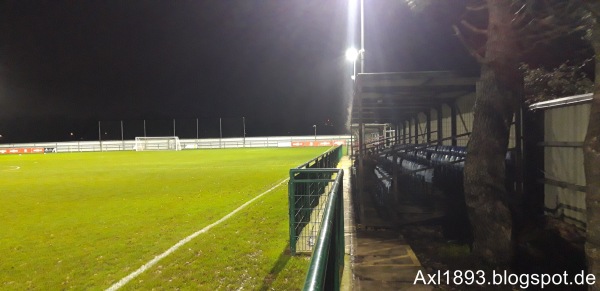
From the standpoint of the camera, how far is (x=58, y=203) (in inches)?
423

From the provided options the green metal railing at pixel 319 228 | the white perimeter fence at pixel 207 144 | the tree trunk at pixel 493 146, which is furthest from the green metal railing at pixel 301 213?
the white perimeter fence at pixel 207 144

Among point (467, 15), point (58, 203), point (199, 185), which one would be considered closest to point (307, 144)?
point (199, 185)

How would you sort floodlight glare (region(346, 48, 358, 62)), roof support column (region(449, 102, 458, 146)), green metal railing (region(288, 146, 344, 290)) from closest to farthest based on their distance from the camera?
green metal railing (region(288, 146, 344, 290)) → roof support column (region(449, 102, 458, 146)) → floodlight glare (region(346, 48, 358, 62))

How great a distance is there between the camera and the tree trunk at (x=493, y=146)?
4.37m

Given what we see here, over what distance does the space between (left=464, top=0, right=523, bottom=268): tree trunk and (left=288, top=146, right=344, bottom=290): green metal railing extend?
1.73 metres

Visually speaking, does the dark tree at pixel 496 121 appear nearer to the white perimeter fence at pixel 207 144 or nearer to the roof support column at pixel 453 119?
the roof support column at pixel 453 119

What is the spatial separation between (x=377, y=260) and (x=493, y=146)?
6.90 feet

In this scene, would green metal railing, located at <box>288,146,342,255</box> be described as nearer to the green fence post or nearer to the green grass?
the green fence post

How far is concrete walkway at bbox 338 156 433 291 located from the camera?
4.22 m

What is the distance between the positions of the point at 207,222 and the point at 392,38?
21.5 feet

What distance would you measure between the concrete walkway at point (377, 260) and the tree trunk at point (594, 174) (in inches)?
68.1

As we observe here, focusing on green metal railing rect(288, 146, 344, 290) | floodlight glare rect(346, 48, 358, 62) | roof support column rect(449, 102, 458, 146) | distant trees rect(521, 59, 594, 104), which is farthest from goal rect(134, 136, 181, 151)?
distant trees rect(521, 59, 594, 104)

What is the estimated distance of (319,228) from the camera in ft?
6.30

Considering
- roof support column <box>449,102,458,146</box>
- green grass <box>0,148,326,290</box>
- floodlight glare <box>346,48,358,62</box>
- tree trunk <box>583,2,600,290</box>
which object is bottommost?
green grass <box>0,148,326,290</box>
